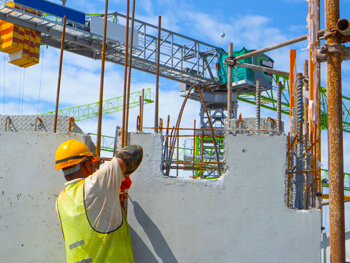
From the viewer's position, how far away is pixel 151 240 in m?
6.04

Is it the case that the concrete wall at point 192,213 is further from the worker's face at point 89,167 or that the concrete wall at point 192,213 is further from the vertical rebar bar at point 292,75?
the vertical rebar bar at point 292,75

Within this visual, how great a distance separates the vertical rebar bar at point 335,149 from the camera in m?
4.70

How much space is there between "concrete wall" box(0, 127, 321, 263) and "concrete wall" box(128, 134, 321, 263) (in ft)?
0.04

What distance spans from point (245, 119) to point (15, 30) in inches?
533

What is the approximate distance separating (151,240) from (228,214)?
111cm

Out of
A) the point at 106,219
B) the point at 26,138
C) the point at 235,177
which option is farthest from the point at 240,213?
the point at 26,138

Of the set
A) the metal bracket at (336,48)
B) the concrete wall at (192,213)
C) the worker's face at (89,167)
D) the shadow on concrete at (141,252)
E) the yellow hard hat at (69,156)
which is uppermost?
the metal bracket at (336,48)

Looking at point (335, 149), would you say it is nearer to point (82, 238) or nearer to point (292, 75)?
point (82, 238)

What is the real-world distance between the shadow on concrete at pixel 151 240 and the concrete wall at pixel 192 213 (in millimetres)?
13

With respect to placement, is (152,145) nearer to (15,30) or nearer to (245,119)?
(245,119)

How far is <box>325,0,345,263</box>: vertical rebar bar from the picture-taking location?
15.4 ft

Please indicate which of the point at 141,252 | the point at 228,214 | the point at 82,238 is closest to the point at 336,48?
the point at 228,214

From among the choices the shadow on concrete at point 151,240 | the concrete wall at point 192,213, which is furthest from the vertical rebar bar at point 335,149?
the shadow on concrete at point 151,240

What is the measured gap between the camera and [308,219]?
5.75 meters
